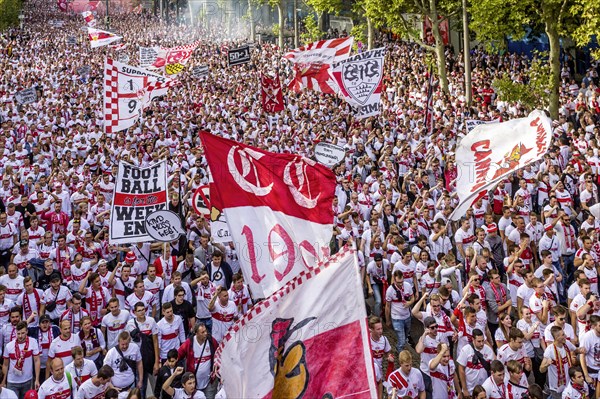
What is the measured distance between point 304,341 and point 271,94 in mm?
18800

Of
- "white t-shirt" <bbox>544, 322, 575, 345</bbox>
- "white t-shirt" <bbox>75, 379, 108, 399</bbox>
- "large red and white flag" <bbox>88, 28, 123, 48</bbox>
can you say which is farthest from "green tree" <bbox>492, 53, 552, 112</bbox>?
"large red and white flag" <bbox>88, 28, 123, 48</bbox>

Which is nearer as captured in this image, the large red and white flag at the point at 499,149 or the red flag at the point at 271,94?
the large red and white flag at the point at 499,149

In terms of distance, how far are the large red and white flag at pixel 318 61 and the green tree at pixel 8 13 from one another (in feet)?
172

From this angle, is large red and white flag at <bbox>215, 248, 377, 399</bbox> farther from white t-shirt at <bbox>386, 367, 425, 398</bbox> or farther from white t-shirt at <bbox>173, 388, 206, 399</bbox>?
white t-shirt at <bbox>386, 367, 425, 398</bbox>

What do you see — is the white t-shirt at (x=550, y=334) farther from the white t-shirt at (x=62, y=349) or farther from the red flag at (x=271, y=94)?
the red flag at (x=271, y=94)

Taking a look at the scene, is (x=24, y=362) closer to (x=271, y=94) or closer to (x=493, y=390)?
(x=493, y=390)

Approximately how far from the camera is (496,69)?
31922 mm

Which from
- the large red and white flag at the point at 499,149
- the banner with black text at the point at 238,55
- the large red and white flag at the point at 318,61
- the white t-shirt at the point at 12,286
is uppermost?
the banner with black text at the point at 238,55

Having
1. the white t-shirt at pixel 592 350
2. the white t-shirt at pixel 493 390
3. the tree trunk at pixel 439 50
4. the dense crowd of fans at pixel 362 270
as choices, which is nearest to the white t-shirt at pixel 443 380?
the dense crowd of fans at pixel 362 270

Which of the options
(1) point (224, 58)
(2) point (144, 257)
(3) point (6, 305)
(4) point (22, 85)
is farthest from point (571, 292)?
(1) point (224, 58)

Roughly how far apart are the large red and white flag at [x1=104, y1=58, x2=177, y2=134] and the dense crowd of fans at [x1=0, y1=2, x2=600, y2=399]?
1054 mm

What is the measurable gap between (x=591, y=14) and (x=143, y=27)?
68.2 metres

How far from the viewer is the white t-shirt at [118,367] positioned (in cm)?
878

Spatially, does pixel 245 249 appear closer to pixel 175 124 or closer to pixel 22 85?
pixel 175 124
